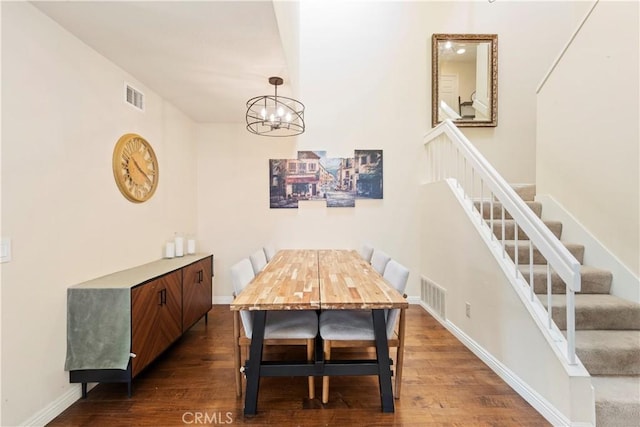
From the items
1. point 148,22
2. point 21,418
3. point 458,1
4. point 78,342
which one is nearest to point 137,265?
point 78,342

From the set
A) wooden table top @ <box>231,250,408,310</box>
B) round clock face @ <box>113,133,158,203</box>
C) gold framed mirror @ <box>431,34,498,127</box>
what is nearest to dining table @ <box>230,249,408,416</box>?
wooden table top @ <box>231,250,408,310</box>

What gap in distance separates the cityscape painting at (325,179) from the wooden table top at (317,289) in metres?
1.35

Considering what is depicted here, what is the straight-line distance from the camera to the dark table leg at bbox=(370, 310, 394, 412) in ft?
6.17

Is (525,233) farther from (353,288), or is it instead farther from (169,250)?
(169,250)

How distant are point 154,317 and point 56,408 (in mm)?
717

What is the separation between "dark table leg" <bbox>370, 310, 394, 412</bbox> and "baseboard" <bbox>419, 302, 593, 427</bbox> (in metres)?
0.93

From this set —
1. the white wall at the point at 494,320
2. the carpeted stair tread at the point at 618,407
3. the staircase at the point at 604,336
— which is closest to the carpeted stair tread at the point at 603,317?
the staircase at the point at 604,336

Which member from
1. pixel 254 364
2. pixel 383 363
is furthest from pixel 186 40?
pixel 383 363

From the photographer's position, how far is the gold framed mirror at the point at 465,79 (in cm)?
407

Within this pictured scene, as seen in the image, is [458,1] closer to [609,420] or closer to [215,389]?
[609,420]

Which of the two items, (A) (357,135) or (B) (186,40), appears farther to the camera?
(A) (357,135)

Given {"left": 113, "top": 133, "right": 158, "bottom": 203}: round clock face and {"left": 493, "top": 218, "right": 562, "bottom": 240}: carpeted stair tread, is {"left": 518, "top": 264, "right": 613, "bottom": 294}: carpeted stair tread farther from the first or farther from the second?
{"left": 113, "top": 133, "right": 158, "bottom": 203}: round clock face

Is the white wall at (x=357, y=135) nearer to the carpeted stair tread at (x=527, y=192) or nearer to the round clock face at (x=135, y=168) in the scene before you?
the carpeted stair tread at (x=527, y=192)

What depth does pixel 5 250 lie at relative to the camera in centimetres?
159
